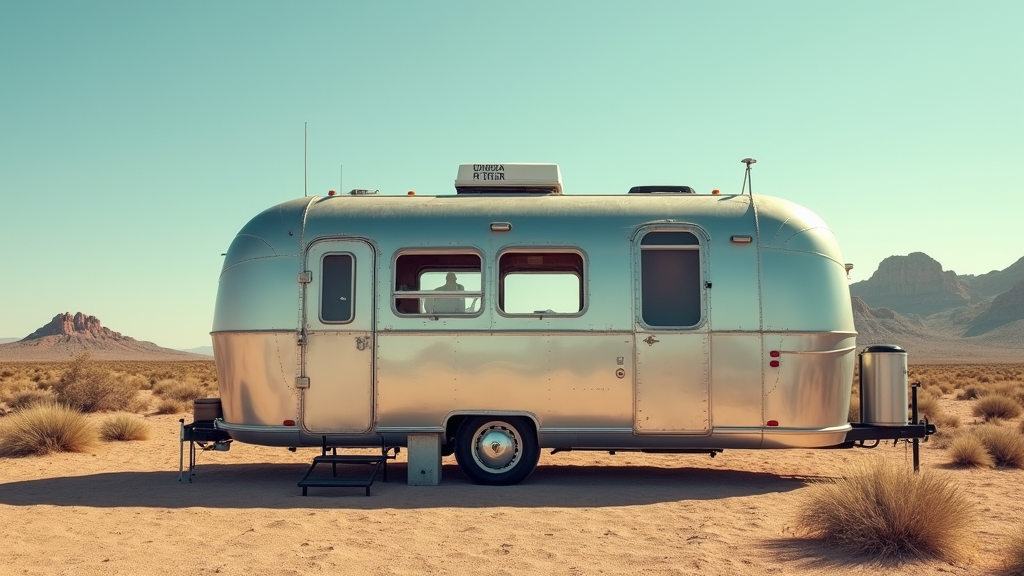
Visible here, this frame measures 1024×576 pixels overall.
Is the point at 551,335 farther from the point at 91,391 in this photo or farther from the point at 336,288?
the point at 91,391

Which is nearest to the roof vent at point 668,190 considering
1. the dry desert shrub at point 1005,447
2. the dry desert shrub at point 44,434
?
the dry desert shrub at point 1005,447

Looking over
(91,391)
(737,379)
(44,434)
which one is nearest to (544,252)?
(737,379)

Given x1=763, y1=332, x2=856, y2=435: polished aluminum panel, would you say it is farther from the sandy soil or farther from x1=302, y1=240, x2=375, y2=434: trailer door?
x1=302, y1=240, x2=375, y2=434: trailer door

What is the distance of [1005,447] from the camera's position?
1149 centimetres

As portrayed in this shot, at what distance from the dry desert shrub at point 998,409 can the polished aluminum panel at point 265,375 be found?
609 inches

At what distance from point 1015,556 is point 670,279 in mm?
4117

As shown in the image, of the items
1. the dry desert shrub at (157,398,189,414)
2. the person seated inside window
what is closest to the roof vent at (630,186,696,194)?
the person seated inside window

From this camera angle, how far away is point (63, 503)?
8.41m

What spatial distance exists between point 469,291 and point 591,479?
2.66 metres

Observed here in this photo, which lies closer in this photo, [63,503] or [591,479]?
[63,503]

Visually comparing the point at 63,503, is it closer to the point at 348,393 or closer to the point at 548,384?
the point at 348,393

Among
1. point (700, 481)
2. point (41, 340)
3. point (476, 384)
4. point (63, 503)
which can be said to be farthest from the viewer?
point (41, 340)

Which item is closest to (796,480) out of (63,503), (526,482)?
(526,482)

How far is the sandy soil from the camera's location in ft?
20.1
